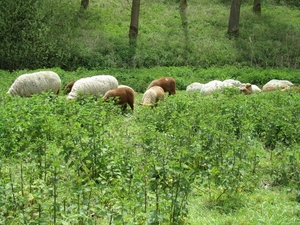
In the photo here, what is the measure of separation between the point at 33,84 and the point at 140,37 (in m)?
11.3

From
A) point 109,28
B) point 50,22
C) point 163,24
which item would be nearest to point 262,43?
point 163,24

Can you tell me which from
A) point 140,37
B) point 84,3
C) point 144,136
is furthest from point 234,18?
point 144,136

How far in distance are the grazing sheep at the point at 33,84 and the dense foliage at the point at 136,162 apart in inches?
176

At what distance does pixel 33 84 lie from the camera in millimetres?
14180

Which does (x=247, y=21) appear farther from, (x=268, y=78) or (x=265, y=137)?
(x=265, y=137)

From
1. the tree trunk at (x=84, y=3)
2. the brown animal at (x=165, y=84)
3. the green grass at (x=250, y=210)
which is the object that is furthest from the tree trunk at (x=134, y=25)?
the green grass at (x=250, y=210)

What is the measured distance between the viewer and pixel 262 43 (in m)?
25.2

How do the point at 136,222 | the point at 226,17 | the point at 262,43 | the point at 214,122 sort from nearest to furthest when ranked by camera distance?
the point at 136,222
the point at 214,122
the point at 262,43
the point at 226,17

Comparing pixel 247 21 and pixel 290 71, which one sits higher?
pixel 247 21

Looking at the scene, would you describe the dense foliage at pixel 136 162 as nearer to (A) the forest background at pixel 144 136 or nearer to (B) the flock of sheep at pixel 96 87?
(A) the forest background at pixel 144 136

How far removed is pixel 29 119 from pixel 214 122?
11.7ft

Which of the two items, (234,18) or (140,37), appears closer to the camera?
(140,37)

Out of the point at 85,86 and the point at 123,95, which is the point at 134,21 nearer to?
the point at 85,86

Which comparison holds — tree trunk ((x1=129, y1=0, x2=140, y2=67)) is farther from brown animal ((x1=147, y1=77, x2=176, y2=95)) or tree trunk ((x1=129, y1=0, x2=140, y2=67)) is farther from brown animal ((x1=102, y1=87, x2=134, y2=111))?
brown animal ((x1=102, y1=87, x2=134, y2=111))
